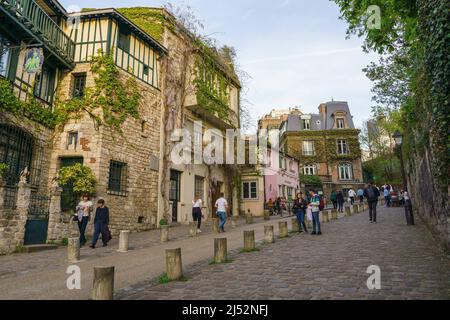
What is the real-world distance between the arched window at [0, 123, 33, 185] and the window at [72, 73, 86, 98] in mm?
3025

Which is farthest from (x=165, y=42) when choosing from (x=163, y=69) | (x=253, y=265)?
(x=253, y=265)

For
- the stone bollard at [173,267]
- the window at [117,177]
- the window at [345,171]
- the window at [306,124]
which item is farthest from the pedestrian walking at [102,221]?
the window at [306,124]

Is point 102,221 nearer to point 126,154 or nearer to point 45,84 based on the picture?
point 126,154

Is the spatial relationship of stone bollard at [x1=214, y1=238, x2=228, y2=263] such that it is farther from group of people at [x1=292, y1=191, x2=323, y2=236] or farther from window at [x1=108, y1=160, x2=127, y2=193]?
window at [x1=108, y1=160, x2=127, y2=193]

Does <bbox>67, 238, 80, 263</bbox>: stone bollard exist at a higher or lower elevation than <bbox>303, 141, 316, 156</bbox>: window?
lower

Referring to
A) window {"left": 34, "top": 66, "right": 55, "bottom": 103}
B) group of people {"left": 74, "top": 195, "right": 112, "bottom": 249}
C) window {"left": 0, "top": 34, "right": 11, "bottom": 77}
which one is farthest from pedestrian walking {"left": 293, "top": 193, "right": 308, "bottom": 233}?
window {"left": 0, "top": 34, "right": 11, "bottom": 77}

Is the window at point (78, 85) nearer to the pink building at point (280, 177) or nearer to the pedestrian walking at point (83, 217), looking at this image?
the pedestrian walking at point (83, 217)

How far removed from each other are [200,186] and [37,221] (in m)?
10.8

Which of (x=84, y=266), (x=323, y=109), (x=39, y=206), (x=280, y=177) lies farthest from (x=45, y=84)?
(x=323, y=109)

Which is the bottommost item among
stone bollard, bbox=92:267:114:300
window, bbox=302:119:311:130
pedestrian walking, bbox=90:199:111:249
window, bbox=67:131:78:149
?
stone bollard, bbox=92:267:114:300

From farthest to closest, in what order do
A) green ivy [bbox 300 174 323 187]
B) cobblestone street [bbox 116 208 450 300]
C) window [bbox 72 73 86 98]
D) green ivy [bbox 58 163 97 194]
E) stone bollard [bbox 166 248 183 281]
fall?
green ivy [bbox 300 174 323 187] < window [bbox 72 73 86 98] < green ivy [bbox 58 163 97 194] < stone bollard [bbox 166 248 183 281] < cobblestone street [bbox 116 208 450 300]

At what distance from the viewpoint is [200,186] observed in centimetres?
2011

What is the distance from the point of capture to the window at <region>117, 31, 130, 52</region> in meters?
15.2
